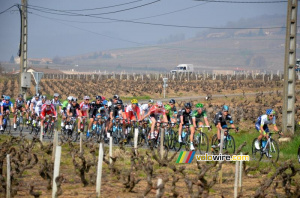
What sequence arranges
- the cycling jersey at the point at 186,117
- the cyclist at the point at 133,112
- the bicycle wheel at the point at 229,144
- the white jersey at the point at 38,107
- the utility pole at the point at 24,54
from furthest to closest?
the utility pole at the point at 24,54
the white jersey at the point at 38,107
the cyclist at the point at 133,112
the cycling jersey at the point at 186,117
the bicycle wheel at the point at 229,144

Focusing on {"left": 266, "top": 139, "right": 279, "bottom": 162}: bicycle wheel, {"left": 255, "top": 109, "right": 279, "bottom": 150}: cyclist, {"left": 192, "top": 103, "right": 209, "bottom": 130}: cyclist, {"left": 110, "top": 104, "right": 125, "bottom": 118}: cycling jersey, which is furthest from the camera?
{"left": 110, "top": 104, "right": 125, "bottom": 118}: cycling jersey

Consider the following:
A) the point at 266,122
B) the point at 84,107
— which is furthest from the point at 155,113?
the point at 266,122

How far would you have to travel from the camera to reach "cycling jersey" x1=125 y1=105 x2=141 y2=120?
2495cm

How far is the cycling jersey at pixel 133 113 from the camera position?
2495 cm

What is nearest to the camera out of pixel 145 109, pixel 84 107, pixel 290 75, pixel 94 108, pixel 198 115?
pixel 198 115

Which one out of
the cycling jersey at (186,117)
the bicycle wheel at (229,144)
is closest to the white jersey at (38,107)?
the cycling jersey at (186,117)

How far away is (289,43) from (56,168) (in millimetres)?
14250

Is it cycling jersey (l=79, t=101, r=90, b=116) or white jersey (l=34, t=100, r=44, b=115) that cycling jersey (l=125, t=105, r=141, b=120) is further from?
white jersey (l=34, t=100, r=44, b=115)

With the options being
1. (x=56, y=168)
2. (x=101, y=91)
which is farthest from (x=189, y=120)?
(x=101, y=91)

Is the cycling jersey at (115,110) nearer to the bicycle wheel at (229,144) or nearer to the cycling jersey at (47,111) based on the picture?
the cycling jersey at (47,111)

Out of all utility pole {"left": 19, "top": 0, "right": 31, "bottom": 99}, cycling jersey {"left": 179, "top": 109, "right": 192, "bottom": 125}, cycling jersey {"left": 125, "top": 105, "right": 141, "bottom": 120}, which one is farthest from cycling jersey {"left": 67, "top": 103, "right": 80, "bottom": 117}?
utility pole {"left": 19, "top": 0, "right": 31, "bottom": 99}

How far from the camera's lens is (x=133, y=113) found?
25062 millimetres

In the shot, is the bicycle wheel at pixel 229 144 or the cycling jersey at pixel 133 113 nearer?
the bicycle wheel at pixel 229 144

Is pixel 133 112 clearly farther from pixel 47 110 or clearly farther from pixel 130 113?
pixel 47 110
